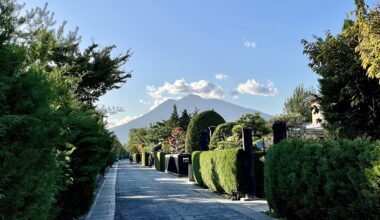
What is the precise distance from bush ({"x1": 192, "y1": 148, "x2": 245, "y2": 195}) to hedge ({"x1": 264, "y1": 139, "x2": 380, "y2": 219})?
13.0ft

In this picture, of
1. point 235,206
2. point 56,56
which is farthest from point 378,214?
point 56,56

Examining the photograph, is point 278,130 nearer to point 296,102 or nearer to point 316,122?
point 316,122

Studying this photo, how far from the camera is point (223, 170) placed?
16.7m

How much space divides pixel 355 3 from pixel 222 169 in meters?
9.58

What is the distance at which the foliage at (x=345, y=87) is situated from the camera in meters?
10.1

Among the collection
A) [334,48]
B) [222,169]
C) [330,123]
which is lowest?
[222,169]

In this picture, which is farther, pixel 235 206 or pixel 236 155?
pixel 236 155

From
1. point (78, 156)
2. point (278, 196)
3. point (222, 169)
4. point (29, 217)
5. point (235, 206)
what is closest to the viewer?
point (29, 217)

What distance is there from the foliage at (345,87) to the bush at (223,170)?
4606 millimetres

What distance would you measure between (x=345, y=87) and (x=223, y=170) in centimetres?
736

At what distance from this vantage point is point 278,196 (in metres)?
10.6

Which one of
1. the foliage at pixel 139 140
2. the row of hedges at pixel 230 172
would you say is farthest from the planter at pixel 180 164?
the foliage at pixel 139 140

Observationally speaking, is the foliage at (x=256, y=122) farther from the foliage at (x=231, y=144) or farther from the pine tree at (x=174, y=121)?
the pine tree at (x=174, y=121)

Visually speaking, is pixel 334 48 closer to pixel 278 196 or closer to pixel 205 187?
pixel 278 196
